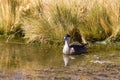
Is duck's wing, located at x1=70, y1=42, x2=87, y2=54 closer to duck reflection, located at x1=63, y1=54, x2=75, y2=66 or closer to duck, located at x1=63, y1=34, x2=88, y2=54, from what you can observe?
duck, located at x1=63, y1=34, x2=88, y2=54

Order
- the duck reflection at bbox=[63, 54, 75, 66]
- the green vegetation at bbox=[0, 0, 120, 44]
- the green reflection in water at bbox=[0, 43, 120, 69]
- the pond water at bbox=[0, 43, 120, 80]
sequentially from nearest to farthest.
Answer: the pond water at bbox=[0, 43, 120, 80] < the green reflection in water at bbox=[0, 43, 120, 69] < the duck reflection at bbox=[63, 54, 75, 66] < the green vegetation at bbox=[0, 0, 120, 44]

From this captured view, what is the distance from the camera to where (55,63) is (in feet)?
30.0

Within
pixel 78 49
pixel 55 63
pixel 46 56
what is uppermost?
pixel 78 49

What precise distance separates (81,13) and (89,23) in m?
0.43

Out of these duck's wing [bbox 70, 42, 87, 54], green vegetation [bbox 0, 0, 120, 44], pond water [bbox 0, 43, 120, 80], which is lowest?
pond water [bbox 0, 43, 120, 80]

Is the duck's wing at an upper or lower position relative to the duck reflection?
upper

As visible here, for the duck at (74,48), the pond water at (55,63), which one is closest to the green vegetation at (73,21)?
the pond water at (55,63)

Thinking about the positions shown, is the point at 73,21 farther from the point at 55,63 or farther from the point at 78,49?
the point at 55,63

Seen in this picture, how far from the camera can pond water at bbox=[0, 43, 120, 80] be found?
314 inches

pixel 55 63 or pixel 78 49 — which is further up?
pixel 78 49

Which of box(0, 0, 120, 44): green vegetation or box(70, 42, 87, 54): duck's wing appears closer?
box(70, 42, 87, 54): duck's wing

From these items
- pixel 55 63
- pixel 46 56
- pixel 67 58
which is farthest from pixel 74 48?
pixel 55 63

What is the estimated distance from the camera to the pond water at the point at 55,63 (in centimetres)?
797

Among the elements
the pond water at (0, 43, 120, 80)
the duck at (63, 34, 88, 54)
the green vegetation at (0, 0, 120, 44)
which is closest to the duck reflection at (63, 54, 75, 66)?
the pond water at (0, 43, 120, 80)
